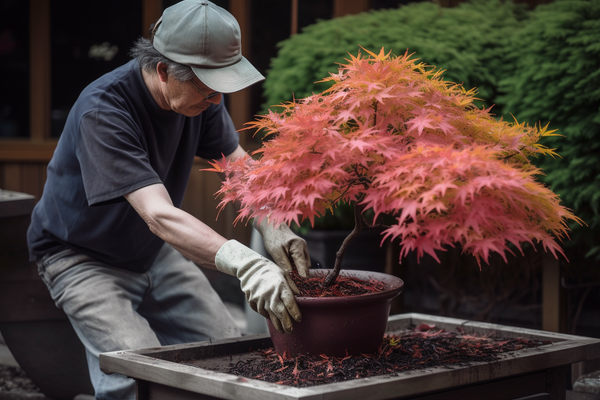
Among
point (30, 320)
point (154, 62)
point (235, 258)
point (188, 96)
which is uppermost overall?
point (154, 62)

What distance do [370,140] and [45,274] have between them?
1468mm

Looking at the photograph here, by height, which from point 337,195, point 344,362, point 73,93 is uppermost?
point 73,93

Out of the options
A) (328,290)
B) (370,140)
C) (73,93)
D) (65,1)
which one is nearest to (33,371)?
(328,290)

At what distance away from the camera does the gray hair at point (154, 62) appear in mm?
2066

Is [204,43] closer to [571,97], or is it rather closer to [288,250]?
[288,250]

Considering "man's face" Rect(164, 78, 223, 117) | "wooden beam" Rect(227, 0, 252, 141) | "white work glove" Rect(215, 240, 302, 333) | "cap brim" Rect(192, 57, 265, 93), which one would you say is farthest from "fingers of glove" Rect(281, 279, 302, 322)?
"wooden beam" Rect(227, 0, 252, 141)

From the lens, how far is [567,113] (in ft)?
9.64

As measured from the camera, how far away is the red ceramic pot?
1.71m

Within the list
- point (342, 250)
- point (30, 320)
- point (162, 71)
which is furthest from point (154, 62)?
point (30, 320)

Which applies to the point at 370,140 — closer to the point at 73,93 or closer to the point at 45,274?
the point at 45,274

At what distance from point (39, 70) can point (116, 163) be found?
161 inches

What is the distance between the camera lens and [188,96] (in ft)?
6.98

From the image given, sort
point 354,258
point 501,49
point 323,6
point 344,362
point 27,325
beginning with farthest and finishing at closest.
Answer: point 323,6, point 354,258, point 501,49, point 27,325, point 344,362

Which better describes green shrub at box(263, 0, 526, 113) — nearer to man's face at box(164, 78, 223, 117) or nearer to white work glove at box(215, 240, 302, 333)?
man's face at box(164, 78, 223, 117)
